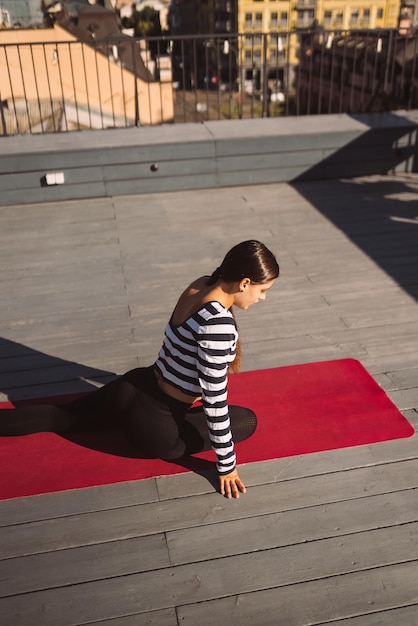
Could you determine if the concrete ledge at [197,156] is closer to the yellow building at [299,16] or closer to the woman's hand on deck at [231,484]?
the woman's hand on deck at [231,484]

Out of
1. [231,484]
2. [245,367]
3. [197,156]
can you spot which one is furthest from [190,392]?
[197,156]

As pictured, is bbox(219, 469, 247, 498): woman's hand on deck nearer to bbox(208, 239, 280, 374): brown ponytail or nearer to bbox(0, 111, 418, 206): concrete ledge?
bbox(208, 239, 280, 374): brown ponytail

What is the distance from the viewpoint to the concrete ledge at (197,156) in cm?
716

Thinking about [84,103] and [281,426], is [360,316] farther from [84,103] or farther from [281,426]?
[84,103]

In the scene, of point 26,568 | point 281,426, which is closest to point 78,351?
point 281,426

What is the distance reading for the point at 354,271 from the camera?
17.6 feet

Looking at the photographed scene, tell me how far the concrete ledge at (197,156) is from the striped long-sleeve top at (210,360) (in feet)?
16.3

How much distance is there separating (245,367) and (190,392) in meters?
1.14

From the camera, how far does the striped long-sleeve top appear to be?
2.56 meters

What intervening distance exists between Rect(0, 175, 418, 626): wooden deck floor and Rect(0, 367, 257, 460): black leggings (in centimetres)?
20

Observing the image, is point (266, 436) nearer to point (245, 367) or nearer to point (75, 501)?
point (245, 367)

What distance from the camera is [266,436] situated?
3.26m

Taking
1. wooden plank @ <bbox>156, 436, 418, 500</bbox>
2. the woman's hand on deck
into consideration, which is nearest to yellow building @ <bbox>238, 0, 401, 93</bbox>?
wooden plank @ <bbox>156, 436, 418, 500</bbox>

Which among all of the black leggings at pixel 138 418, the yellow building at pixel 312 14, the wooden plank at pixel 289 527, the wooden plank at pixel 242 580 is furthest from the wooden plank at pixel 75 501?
the yellow building at pixel 312 14
